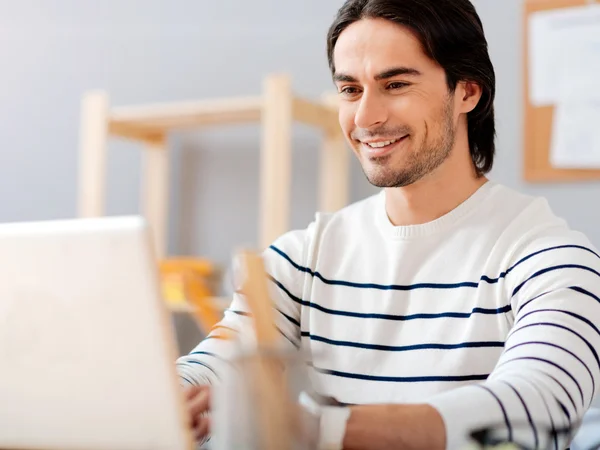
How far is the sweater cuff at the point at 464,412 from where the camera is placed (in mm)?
821

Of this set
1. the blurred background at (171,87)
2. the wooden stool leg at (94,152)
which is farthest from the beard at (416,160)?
the wooden stool leg at (94,152)

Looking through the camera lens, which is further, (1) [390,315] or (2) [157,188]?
(2) [157,188]

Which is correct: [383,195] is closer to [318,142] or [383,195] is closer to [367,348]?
[367,348]

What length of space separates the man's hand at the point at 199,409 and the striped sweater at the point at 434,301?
11 cm

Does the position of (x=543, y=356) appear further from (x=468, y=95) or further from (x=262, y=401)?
(x=468, y=95)

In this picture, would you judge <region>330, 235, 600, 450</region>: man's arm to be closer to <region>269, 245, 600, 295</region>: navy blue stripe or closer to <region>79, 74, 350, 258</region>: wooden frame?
<region>269, 245, 600, 295</region>: navy blue stripe

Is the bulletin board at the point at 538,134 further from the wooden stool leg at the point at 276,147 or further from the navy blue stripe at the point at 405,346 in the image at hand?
the navy blue stripe at the point at 405,346

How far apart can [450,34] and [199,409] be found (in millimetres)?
717

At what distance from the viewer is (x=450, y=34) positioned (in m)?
1.31

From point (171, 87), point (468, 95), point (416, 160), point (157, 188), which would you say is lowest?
point (157, 188)

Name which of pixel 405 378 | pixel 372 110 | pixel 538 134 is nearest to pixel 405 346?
pixel 405 378

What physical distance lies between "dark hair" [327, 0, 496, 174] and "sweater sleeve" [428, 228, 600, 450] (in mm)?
287

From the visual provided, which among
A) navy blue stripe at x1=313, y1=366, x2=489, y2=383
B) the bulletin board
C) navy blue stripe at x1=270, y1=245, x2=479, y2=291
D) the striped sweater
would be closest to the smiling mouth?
the striped sweater

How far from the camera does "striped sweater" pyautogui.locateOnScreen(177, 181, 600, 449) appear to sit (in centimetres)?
101
